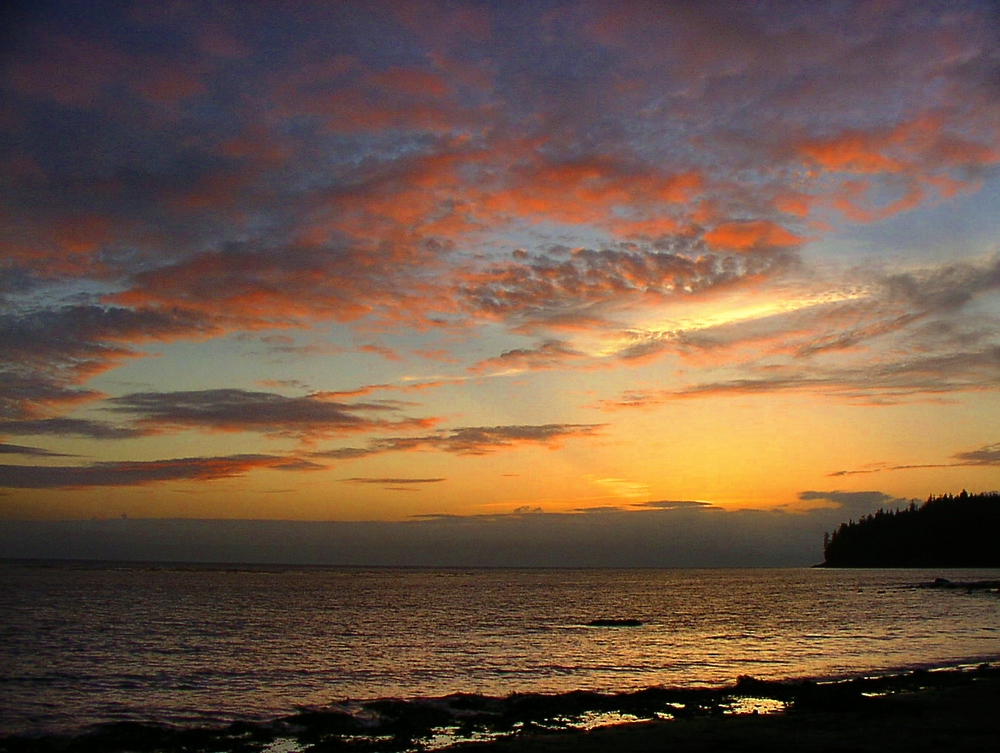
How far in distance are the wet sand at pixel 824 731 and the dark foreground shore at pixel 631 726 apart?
1.7 inches

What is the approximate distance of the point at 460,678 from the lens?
39.4 metres

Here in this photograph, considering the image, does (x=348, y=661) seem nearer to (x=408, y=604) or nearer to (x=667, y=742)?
(x=667, y=742)

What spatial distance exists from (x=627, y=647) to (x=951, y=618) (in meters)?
38.3

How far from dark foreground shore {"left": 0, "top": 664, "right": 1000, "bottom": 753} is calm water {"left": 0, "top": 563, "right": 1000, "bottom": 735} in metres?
3.55

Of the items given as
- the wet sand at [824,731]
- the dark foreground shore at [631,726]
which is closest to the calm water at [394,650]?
the dark foreground shore at [631,726]

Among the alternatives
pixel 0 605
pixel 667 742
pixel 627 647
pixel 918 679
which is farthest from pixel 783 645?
pixel 0 605

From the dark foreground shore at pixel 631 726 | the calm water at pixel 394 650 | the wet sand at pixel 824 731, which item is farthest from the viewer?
the calm water at pixel 394 650

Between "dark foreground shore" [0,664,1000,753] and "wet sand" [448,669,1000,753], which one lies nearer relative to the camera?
"wet sand" [448,669,1000,753]

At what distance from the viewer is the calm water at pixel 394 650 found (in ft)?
113

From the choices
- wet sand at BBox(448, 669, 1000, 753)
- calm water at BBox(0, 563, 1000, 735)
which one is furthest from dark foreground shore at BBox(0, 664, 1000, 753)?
calm water at BBox(0, 563, 1000, 735)

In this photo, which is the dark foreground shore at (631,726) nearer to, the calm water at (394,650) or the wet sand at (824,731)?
the wet sand at (824,731)

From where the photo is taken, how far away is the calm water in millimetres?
34375

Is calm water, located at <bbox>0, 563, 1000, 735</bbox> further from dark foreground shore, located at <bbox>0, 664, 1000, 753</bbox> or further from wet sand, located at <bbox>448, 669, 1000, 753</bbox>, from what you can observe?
wet sand, located at <bbox>448, 669, 1000, 753</bbox>

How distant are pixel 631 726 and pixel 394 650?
29023 mm
